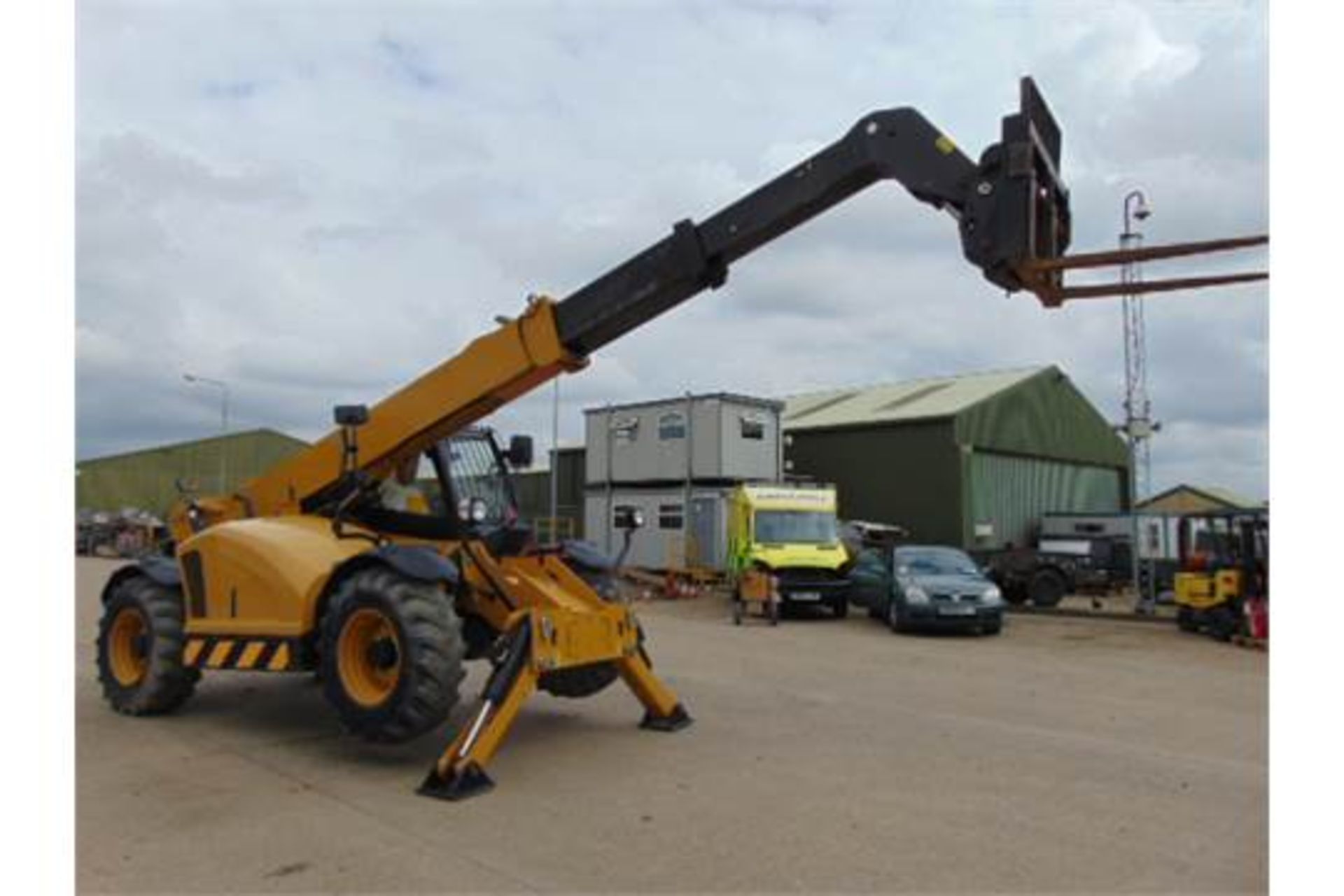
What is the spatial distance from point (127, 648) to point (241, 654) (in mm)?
2032

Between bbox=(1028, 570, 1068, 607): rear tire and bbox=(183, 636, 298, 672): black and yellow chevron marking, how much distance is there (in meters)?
17.5

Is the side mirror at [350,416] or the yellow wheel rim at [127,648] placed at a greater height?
the side mirror at [350,416]

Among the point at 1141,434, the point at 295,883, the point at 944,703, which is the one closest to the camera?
the point at 295,883

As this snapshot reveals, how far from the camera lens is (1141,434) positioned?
21141mm

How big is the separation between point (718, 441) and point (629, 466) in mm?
3202

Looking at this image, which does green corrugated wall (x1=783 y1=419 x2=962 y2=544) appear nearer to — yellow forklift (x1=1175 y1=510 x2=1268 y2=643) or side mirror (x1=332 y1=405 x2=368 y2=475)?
yellow forklift (x1=1175 y1=510 x2=1268 y2=643)

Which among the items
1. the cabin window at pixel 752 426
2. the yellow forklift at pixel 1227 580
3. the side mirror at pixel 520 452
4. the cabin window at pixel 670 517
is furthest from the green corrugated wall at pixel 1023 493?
the side mirror at pixel 520 452

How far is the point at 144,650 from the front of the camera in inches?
355

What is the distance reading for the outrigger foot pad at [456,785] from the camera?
20.8ft

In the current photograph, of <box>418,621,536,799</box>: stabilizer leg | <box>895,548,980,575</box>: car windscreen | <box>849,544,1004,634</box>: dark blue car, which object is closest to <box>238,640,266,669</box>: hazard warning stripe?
<box>418,621,536,799</box>: stabilizer leg

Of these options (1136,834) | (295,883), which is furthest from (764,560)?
(295,883)

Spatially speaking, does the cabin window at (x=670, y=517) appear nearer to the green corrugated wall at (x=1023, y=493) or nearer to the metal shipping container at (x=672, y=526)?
the metal shipping container at (x=672, y=526)

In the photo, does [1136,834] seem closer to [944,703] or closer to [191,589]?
[944,703]

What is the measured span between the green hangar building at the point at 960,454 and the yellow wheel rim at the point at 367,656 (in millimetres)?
23148
